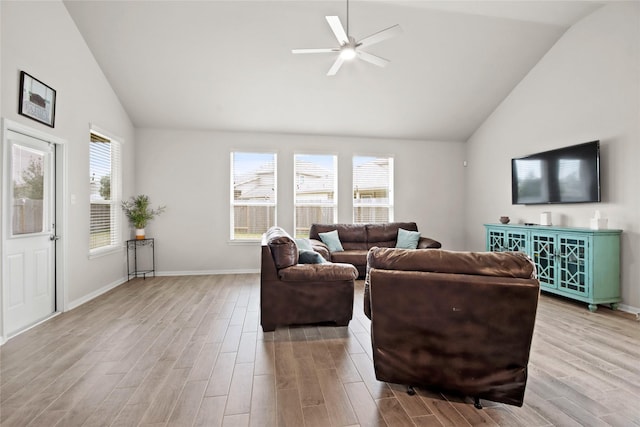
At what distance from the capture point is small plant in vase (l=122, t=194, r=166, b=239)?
5.44 meters

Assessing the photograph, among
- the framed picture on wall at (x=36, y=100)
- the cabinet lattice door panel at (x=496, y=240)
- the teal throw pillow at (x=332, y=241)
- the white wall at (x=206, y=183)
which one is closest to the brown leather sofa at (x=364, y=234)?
the teal throw pillow at (x=332, y=241)

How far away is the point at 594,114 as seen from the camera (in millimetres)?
4145

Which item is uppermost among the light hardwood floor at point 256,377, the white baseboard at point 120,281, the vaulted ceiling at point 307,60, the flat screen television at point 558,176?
the vaulted ceiling at point 307,60

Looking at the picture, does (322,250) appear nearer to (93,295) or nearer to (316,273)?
(316,273)

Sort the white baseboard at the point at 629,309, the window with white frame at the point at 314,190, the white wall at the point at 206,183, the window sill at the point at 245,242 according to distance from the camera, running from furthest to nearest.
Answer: the window with white frame at the point at 314,190
the window sill at the point at 245,242
the white wall at the point at 206,183
the white baseboard at the point at 629,309

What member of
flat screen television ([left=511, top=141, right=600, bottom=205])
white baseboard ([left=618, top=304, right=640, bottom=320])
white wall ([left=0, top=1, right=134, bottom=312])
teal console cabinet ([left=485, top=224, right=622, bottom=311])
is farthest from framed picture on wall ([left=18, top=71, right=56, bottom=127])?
white baseboard ([left=618, top=304, right=640, bottom=320])

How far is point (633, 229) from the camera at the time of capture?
3705 millimetres

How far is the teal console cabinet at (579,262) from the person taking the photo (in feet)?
12.2

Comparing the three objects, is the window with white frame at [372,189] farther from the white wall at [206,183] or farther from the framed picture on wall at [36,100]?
the framed picture on wall at [36,100]

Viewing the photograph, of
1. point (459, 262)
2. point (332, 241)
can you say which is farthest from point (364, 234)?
point (459, 262)

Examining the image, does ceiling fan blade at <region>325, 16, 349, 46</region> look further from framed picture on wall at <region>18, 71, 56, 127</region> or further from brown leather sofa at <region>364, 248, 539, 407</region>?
framed picture on wall at <region>18, 71, 56, 127</region>

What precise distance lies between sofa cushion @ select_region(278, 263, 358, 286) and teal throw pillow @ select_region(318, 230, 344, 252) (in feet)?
7.78

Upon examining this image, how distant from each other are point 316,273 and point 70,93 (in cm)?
393

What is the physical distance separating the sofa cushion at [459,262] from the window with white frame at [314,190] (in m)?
4.52
